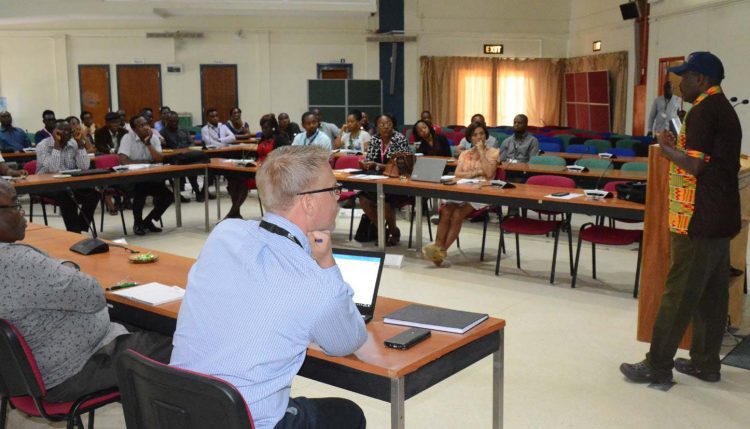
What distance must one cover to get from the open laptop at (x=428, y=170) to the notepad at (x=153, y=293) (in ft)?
12.1

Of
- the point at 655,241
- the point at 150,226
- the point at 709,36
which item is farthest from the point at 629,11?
the point at 655,241

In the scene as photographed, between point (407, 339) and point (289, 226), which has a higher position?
point (289, 226)

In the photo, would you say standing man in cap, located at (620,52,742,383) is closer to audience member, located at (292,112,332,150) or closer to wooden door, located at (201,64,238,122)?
audience member, located at (292,112,332,150)

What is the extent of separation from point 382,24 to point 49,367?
14.0m

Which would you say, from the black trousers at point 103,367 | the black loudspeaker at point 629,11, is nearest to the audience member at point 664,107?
the black loudspeaker at point 629,11

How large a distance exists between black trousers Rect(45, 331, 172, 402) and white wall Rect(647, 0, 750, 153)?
385 inches

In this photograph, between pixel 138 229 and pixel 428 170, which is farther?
pixel 138 229

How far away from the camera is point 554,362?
4078mm

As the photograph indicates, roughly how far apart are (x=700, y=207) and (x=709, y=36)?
29.0 ft

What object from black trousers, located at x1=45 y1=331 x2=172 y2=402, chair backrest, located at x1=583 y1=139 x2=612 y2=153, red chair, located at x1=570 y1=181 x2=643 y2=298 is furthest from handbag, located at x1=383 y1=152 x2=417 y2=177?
black trousers, located at x1=45 y1=331 x2=172 y2=402

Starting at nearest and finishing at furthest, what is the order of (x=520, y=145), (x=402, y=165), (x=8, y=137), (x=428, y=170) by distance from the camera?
(x=428, y=170) < (x=402, y=165) < (x=520, y=145) < (x=8, y=137)

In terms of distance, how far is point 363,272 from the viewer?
2.69 meters

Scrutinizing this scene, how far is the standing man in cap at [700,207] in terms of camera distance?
11.2ft

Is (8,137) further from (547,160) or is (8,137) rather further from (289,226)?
(289,226)
